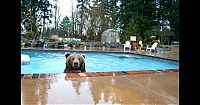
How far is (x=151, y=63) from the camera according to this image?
31.8ft

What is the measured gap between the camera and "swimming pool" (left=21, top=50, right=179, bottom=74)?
888cm

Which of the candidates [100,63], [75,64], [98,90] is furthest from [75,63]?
[100,63]

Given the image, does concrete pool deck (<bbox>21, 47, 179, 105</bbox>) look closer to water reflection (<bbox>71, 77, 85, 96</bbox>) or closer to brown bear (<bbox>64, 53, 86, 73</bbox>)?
water reflection (<bbox>71, 77, 85, 96</bbox>)

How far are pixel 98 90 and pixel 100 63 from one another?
716 centimetres

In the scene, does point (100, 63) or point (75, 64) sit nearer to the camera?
point (75, 64)

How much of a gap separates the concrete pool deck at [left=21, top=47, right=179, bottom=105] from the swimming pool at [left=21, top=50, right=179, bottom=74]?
3696 mm

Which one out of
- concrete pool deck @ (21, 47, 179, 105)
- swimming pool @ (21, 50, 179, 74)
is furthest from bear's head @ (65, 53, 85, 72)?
swimming pool @ (21, 50, 179, 74)

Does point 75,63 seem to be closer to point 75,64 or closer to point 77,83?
point 75,64

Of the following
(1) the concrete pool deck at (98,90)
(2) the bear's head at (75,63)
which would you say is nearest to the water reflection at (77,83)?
(1) the concrete pool deck at (98,90)

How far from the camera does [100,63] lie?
1060cm

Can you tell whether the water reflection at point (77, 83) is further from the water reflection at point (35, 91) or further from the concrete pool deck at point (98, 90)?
the water reflection at point (35, 91)
